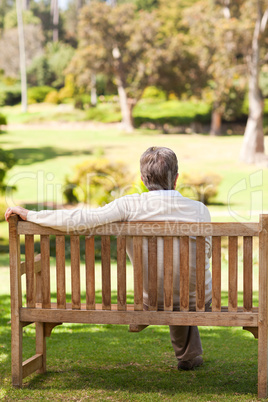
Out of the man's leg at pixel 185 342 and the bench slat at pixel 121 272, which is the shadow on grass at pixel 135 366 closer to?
the man's leg at pixel 185 342

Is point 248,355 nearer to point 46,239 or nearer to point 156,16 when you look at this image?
point 46,239

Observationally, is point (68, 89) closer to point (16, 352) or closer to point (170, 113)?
point (170, 113)

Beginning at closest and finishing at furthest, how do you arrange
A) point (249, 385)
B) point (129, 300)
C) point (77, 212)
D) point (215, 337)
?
1. point (77, 212)
2. point (249, 385)
3. point (215, 337)
4. point (129, 300)

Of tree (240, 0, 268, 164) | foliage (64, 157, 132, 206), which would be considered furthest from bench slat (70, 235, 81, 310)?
tree (240, 0, 268, 164)

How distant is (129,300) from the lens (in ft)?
16.0

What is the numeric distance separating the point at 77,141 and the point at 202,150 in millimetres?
4483

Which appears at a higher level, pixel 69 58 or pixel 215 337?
pixel 69 58

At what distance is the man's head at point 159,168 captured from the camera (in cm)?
254

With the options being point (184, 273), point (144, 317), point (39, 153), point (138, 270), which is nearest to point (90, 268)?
point (138, 270)

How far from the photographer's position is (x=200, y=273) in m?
A: 2.50

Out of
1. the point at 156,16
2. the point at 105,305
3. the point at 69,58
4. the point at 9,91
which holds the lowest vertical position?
the point at 105,305

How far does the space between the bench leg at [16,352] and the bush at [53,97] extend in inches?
678

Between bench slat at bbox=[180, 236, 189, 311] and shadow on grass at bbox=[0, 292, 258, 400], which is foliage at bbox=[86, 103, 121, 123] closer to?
shadow on grass at bbox=[0, 292, 258, 400]

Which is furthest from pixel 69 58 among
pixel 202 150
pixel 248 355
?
pixel 248 355
